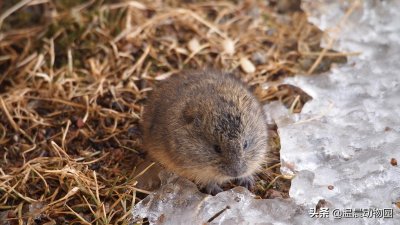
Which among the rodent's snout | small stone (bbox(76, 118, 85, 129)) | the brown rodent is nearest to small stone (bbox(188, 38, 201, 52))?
the brown rodent

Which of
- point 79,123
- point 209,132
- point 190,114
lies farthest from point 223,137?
point 79,123

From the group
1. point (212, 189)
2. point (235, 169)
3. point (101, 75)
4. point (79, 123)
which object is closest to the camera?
point (235, 169)

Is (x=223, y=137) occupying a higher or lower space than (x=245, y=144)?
higher

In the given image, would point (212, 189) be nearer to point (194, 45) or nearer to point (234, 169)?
point (234, 169)

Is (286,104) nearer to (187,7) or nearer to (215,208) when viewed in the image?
(215,208)

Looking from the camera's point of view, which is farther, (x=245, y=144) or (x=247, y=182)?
(x=247, y=182)

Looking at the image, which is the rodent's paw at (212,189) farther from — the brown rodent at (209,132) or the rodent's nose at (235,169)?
the rodent's nose at (235,169)

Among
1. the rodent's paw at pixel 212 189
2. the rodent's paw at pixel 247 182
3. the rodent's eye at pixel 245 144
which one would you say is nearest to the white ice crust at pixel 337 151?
the rodent's paw at pixel 212 189
